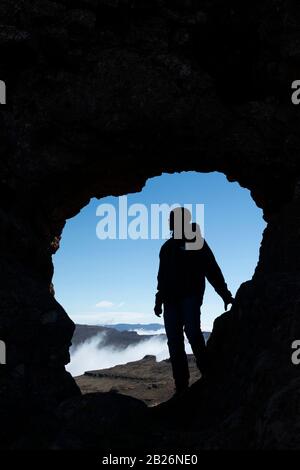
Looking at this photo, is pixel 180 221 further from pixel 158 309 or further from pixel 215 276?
pixel 158 309

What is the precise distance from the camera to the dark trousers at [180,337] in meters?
8.69

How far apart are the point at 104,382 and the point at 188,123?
1210 inches

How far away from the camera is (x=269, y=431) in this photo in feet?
15.2

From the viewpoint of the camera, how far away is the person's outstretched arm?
895 cm

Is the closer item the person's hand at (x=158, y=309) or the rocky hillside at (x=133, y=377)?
the person's hand at (x=158, y=309)

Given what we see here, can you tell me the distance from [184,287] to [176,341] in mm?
1089

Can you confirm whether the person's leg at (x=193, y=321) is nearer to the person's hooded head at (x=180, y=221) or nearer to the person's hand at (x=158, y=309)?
the person's hand at (x=158, y=309)

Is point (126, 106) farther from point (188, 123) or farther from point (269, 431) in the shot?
point (269, 431)

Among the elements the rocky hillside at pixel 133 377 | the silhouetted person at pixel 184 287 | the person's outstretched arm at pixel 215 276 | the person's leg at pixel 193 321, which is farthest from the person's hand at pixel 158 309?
the rocky hillside at pixel 133 377

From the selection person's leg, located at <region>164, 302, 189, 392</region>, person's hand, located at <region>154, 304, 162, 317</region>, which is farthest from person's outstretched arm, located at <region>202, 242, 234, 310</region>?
person's hand, located at <region>154, 304, 162, 317</region>

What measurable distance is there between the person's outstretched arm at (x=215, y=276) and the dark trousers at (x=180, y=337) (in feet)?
1.86

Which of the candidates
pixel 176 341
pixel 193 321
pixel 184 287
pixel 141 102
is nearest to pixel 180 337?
pixel 176 341

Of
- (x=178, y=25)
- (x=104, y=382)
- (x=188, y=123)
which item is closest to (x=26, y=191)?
(x=188, y=123)

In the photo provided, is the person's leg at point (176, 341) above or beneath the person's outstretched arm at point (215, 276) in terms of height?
beneath
